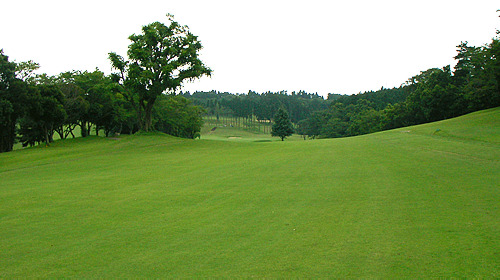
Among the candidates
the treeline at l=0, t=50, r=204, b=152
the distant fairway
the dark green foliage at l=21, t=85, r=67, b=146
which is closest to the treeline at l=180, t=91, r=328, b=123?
the treeline at l=0, t=50, r=204, b=152

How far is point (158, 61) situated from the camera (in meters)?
36.0

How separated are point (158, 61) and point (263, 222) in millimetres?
31969

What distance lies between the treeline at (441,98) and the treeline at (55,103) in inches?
1944

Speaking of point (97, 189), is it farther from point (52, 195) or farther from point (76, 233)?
point (76, 233)

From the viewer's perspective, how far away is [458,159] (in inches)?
647

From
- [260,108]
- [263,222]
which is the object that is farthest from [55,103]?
[260,108]

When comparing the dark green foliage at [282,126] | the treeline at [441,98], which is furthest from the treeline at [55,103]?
the treeline at [441,98]

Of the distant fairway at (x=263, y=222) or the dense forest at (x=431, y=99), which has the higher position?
the dense forest at (x=431, y=99)

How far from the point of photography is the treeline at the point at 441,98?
48938 mm

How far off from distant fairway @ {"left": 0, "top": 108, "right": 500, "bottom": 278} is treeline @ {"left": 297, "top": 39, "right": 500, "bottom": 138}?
128 feet

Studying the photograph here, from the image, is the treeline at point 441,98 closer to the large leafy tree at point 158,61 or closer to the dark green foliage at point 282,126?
the dark green foliage at point 282,126

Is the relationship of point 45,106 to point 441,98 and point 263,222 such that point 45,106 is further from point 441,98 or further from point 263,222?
point 441,98

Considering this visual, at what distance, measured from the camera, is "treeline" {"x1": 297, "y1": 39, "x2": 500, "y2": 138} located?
161 feet

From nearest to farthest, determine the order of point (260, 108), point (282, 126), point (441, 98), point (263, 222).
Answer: point (263, 222), point (441, 98), point (282, 126), point (260, 108)
